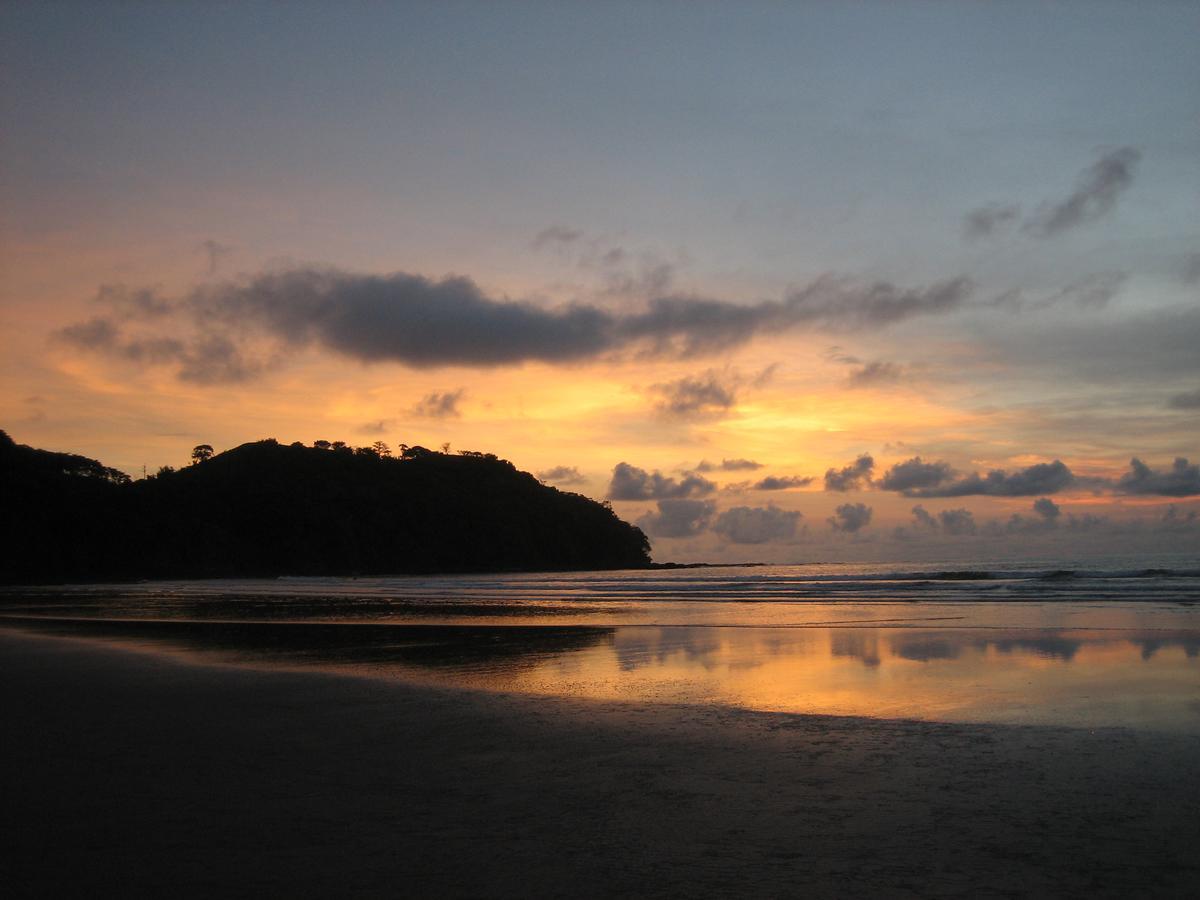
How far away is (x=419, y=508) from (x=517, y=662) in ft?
428

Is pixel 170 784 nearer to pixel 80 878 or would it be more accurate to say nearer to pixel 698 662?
pixel 80 878

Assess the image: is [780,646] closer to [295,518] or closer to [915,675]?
[915,675]

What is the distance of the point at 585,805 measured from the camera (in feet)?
21.0

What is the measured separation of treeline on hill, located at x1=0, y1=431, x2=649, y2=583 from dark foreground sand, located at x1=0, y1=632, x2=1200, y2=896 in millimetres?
94173

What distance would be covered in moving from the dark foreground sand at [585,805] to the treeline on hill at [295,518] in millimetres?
94173

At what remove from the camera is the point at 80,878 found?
16.4 feet

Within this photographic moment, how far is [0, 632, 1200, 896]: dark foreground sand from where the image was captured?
497 cm

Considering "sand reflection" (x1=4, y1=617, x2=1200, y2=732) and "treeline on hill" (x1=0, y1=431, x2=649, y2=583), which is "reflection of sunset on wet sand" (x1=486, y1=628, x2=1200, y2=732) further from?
"treeline on hill" (x1=0, y1=431, x2=649, y2=583)

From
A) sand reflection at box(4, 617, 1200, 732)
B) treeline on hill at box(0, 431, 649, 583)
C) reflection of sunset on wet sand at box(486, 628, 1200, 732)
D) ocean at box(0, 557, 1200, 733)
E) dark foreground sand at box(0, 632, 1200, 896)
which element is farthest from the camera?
treeline on hill at box(0, 431, 649, 583)

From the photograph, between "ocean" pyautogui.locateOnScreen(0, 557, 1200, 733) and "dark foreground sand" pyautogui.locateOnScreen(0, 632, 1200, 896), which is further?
"ocean" pyautogui.locateOnScreen(0, 557, 1200, 733)

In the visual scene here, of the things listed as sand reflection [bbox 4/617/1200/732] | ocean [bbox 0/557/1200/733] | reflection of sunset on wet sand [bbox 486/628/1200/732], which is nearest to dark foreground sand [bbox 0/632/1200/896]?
reflection of sunset on wet sand [bbox 486/628/1200/732]

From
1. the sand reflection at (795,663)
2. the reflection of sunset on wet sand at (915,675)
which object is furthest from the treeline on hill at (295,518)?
the reflection of sunset on wet sand at (915,675)

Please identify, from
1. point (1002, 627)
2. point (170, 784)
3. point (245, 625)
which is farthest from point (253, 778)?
point (245, 625)

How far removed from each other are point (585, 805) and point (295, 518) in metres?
132
